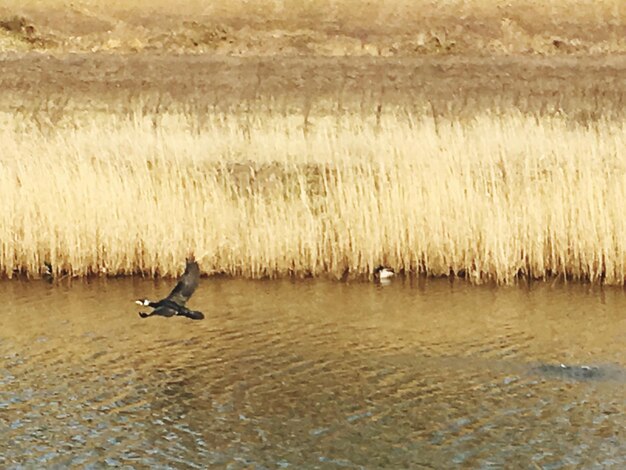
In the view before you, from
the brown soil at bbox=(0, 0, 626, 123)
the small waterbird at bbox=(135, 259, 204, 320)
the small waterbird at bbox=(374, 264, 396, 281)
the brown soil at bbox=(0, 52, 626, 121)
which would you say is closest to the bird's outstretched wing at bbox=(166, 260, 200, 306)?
the small waterbird at bbox=(135, 259, 204, 320)

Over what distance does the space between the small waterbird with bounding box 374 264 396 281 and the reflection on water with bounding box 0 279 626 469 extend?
0.22 metres

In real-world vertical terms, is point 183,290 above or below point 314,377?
above

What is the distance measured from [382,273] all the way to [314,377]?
304cm

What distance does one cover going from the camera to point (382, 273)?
11.3 m

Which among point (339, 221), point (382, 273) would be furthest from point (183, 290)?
point (382, 273)

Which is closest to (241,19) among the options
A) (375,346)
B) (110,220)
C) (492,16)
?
(492,16)

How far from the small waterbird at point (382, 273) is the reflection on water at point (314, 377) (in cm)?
22

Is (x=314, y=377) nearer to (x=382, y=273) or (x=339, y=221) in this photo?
(x=382, y=273)

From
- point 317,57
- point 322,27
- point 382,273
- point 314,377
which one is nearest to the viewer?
point 314,377

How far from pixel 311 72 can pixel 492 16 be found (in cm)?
1131

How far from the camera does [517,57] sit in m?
29.1

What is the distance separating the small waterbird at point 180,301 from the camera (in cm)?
866

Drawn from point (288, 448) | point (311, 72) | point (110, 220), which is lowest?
point (288, 448)

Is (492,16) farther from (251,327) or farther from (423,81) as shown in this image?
(251,327)
